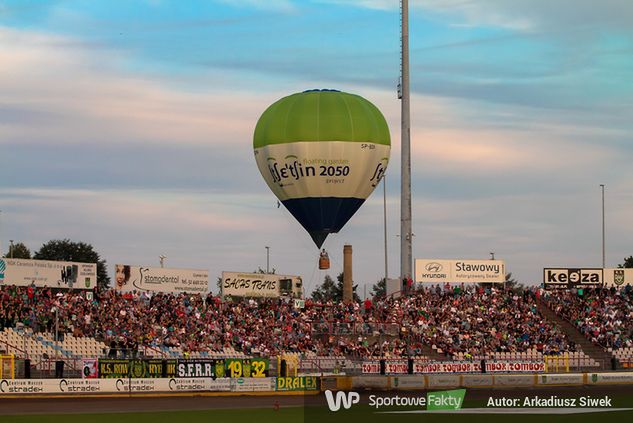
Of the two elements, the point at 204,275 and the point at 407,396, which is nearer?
the point at 407,396

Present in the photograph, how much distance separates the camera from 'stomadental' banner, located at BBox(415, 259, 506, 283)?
9069 centimetres

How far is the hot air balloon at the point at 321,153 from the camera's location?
228 ft

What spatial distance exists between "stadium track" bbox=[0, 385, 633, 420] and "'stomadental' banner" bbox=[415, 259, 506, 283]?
3356 centimetres

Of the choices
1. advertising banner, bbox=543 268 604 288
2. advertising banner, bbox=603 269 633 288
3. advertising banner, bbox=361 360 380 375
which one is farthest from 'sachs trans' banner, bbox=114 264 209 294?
advertising banner, bbox=603 269 633 288

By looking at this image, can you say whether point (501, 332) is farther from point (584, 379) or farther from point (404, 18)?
point (404, 18)

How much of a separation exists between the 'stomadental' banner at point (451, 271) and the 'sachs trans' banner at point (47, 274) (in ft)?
96.8

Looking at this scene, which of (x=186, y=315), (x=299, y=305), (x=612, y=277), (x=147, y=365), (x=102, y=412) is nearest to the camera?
(x=102, y=412)

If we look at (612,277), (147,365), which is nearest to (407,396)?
(147,365)

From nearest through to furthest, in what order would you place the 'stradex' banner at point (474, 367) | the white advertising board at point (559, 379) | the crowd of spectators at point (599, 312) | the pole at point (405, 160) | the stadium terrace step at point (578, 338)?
the white advertising board at point (559, 379)
the 'stradex' banner at point (474, 367)
the stadium terrace step at point (578, 338)
the crowd of spectators at point (599, 312)
the pole at point (405, 160)

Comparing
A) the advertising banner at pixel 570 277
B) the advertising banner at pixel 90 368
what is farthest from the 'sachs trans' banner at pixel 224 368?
the advertising banner at pixel 570 277

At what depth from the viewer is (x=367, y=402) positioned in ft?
158

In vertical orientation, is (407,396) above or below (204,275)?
below

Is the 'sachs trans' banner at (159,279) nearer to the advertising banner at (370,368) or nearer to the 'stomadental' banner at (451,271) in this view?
the advertising banner at (370,368)

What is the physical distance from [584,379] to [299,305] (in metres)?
21.8
